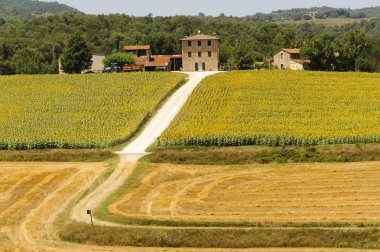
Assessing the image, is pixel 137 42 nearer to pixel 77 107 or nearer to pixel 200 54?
pixel 200 54

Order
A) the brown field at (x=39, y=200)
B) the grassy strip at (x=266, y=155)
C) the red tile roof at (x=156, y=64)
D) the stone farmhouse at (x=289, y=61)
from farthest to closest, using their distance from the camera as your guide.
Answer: the red tile roof at (x=156, y=64) → the stone farmhouse at (x=289, y=61) → the grassy strip at (x=266, y=155) → the brown field at (x=39, y=200)

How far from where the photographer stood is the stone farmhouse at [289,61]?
11589cm

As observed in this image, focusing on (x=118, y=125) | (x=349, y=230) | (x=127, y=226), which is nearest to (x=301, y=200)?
(x=349, y=230)

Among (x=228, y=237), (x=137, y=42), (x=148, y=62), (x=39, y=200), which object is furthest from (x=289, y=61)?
(x=228, y=237)

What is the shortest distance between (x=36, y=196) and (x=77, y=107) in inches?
1238

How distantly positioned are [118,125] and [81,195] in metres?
22.2

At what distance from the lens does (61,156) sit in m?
61.4

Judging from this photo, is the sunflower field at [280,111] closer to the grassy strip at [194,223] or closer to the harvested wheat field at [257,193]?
the harvested wheat field at [257,193]

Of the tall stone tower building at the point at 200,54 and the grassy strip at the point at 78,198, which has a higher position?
the tall stone tower building at the point at 200,54

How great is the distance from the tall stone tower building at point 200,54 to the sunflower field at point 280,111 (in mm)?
15900

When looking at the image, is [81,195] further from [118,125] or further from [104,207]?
[118,125]

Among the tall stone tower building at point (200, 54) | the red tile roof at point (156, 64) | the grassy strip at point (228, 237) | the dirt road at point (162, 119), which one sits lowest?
the grassy strip at point (228, 237)

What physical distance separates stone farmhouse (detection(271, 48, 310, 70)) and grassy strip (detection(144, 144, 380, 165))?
186ft

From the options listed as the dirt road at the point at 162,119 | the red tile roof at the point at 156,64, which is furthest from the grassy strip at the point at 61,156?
the red tile roof at the point at 156,64
